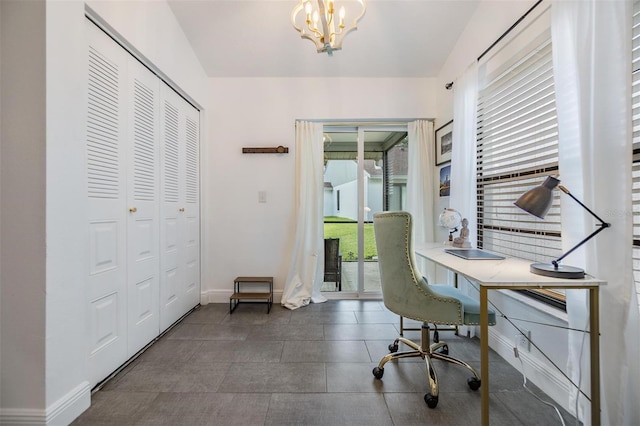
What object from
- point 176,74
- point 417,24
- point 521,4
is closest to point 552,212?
point 521,4

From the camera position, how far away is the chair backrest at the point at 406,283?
4.98 feet

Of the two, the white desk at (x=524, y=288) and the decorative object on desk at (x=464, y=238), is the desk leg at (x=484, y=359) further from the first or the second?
the decorative object on desk at (x=464, y=238)

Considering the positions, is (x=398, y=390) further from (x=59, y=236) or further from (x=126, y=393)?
(x=59, y=236)

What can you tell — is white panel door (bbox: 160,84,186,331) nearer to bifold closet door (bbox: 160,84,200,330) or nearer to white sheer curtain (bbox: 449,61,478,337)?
bifold closet door (bbox: 160,84,200,330)

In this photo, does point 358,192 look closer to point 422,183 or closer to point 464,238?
point 422,183

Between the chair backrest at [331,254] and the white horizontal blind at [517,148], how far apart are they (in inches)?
63.5

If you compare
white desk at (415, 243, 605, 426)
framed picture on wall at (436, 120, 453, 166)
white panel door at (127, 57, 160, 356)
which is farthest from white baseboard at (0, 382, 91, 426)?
framed picture on wall at (436, 120, 453, 166)

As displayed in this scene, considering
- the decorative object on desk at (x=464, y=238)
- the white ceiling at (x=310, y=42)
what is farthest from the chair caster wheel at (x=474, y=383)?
the white ceiling at (x=310, y=42)

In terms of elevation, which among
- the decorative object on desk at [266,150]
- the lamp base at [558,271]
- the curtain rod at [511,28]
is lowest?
the lamp base at [558,271]

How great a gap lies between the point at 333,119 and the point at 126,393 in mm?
3003

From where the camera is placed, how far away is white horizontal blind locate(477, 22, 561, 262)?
1.58m

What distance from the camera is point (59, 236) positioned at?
1.29m

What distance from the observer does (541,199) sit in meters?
1.22

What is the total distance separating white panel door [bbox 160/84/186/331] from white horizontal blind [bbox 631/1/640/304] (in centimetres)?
296
